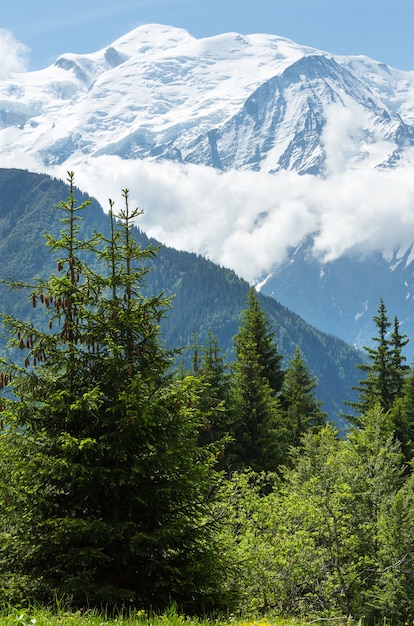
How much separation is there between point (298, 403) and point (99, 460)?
38466mm

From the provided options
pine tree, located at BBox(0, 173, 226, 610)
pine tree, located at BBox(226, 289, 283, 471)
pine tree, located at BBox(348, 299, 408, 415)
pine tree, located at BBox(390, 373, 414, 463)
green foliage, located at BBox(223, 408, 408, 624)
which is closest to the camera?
pine tree, located at BBox(0, 173, 226, 610)

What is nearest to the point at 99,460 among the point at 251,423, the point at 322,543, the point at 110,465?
the point at 110,465

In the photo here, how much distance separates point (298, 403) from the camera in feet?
173

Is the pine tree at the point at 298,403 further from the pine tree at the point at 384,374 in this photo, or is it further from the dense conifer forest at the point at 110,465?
the dense conifer forest at the point at 110,465

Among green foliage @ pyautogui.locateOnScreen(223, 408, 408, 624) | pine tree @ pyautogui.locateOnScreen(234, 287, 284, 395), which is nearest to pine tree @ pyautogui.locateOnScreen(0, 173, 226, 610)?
green foliage @ pyautogui.locateOnScreen(223, 408, 408, 624)

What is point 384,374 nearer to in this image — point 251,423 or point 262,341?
point 262,341

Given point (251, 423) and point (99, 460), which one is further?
point (251, 423)

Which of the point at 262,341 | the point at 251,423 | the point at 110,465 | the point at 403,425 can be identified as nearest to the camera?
the point at 110,465

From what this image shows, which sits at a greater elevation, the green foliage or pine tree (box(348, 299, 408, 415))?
pine tree (box(348, 299, 408, 415))

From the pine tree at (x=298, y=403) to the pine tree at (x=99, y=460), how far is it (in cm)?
3214

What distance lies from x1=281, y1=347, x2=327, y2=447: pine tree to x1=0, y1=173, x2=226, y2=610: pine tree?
32142mm

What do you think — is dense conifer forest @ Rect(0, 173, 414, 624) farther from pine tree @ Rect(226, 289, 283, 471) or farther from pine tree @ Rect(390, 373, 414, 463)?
pine tree @ Rect(390, 373, 414, 463)

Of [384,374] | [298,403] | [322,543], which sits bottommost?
[322,543]

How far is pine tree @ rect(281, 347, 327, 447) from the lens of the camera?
50.8m
